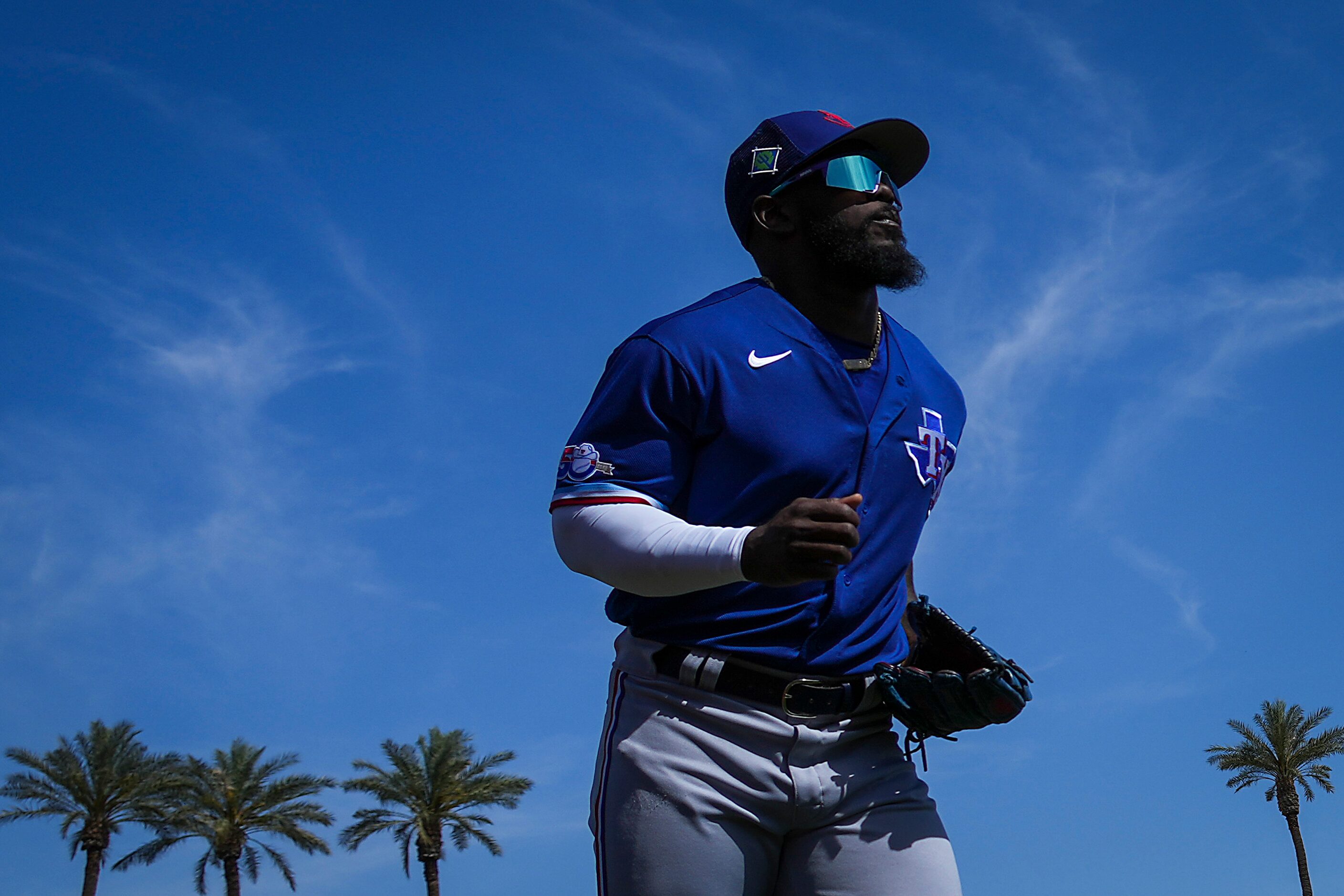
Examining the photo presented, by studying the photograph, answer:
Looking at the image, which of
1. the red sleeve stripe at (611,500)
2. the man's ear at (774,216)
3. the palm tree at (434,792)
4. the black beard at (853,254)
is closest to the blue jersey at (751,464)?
the red sleeve stripe at (611,500)

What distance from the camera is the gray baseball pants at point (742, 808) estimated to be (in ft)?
10.7

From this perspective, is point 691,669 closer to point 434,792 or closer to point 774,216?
point 774,216

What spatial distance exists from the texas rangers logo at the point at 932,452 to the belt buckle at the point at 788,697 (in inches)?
30.1

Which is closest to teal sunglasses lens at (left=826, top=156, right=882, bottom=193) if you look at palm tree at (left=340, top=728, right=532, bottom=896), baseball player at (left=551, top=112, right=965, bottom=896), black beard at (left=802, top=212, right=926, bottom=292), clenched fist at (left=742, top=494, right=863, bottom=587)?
black beard at (left=802, top=212, right=926, bottom=292)

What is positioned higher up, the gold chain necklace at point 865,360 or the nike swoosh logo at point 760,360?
the gold chain necklace at point 865,360

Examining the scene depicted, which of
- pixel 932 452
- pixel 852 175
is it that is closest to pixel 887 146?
pixel 852 175

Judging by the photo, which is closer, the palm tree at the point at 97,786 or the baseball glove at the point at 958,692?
the baseball glove at the point at 958,692

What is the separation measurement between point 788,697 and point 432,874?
34664 mm

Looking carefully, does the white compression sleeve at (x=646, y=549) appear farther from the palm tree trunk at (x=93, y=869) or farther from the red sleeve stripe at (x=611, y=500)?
the palm tree trunk at (x=93, y=869)

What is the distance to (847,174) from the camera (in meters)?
4.13

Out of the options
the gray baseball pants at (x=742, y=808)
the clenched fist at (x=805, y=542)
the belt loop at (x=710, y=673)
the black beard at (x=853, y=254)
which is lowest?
the gray baseball pants at (x=742, y=808)

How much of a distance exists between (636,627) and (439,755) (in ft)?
109

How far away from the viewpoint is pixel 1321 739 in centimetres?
3747

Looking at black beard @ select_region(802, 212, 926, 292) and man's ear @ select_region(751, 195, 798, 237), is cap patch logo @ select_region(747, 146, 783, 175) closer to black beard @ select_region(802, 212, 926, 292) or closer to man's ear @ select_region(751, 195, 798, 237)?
man's ear @ select_region(751, 195, 798, 237)
